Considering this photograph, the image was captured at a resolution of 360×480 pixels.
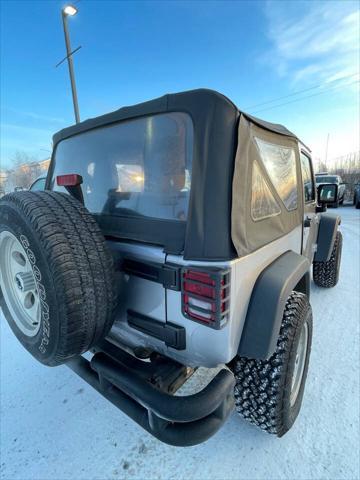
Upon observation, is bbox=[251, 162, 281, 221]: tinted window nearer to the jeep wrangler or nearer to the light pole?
the jeep wrangler

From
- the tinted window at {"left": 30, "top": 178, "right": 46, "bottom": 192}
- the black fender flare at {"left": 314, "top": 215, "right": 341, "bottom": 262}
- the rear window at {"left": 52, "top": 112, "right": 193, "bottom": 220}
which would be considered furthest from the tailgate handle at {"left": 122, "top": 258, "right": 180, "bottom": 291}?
the tinted window at {"left": 30, "top": 178, "right": 46, "bottom": 192}

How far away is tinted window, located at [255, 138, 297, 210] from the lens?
1.71 metres

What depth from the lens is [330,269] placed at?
390 cm

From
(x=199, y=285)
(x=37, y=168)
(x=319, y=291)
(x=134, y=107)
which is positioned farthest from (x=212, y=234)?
(x=37, y=168)

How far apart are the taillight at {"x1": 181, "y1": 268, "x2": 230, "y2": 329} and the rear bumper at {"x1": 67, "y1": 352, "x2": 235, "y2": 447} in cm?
34

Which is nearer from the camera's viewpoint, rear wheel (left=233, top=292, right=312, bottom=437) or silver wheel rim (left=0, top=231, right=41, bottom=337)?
rear wheel (left=233, top=292, right=312, bottom=437)

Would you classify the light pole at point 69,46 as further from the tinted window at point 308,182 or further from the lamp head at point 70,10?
the tinted window at point 308,182

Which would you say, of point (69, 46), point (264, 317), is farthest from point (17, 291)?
point (69, 46)

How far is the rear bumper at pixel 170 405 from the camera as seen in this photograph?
122cm

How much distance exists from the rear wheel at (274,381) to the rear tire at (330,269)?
2504 mm

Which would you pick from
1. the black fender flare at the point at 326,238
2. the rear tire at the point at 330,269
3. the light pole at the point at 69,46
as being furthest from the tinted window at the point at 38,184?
the rear tire at the point at 330,269

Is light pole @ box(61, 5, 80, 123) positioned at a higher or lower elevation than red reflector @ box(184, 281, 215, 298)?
higher

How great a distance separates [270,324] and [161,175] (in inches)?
38.6

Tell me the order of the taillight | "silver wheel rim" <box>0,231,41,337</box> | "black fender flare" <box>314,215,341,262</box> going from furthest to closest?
"black fender flare" <box>314,215,341,262</box>, "silver wheel rim" <box>0,231,41,337</box>, the taillight
